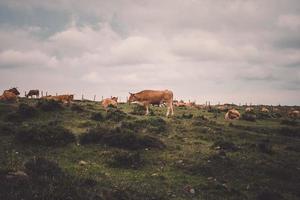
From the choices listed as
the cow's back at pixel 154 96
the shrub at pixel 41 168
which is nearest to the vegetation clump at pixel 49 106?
the cow's back at pixel 154 96

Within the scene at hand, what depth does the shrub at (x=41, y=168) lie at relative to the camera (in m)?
12.5

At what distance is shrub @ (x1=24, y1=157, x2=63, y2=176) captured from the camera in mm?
12477

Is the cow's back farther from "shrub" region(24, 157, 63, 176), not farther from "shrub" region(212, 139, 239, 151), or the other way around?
"shrub" region(24, 157, 63, 176)

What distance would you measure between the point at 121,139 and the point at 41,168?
740 centimetres

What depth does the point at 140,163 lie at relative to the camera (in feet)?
54.9

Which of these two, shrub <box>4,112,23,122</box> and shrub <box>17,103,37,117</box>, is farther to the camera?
shrub <box>17,103,37,117</box>

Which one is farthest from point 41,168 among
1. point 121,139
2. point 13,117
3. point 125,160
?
point 13,117

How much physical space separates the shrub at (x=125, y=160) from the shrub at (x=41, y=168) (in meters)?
3.45

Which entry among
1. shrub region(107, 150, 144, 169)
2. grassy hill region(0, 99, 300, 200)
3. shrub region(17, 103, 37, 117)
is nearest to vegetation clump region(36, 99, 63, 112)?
shrub region(17, 103, 37, 117)

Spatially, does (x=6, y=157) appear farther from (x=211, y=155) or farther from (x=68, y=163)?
(x=211, y=155)

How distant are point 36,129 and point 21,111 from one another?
7687mm

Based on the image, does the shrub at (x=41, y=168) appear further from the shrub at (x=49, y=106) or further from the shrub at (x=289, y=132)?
the shrub at (x=289, y=132)

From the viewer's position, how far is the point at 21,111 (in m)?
26.1

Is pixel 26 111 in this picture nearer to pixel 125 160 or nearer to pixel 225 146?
pixel 125 160
